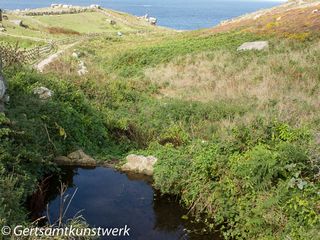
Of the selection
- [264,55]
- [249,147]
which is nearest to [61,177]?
[249,147]

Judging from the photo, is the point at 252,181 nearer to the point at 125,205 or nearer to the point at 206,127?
the point at 125,205

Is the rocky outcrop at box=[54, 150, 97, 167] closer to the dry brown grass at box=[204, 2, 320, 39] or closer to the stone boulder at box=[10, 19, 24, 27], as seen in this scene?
the dry brown grass at box=[204, 2, 320, 39]

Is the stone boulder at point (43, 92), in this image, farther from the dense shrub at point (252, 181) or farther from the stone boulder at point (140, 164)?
the dense shrub at point (252, 181)

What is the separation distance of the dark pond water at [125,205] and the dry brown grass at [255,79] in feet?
25.6

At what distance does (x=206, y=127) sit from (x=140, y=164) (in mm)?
5323

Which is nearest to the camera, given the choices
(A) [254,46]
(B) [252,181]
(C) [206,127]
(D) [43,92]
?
(B) [252,181]

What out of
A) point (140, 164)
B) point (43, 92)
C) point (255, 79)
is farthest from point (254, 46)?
point (140, 164)

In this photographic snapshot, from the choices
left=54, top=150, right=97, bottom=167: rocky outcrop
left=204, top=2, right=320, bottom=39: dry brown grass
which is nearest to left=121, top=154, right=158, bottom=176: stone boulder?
left=54, top=150, right=97, bottom=167: rocky outcrop

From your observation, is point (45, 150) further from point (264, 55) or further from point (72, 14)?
point (72, 14)

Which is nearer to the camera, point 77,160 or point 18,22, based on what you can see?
point 77,160

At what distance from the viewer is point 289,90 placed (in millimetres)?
23109

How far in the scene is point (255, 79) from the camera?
2573 centimetres

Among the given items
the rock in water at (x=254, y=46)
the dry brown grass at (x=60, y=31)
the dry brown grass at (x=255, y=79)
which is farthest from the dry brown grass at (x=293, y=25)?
the dry brown grass at (x=60, y=31)

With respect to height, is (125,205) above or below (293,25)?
below
